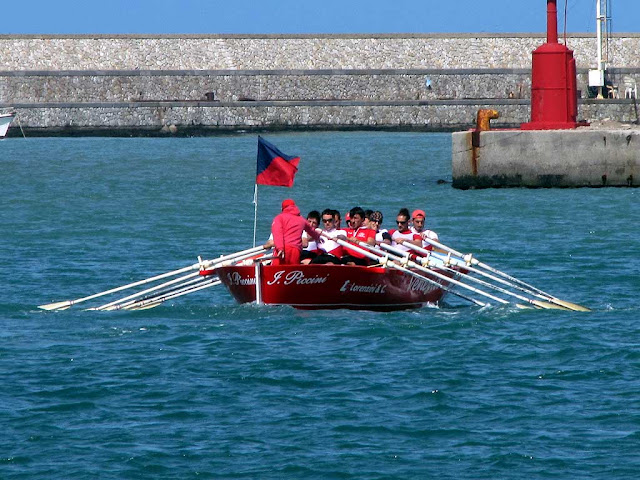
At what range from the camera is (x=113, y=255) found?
2483cm

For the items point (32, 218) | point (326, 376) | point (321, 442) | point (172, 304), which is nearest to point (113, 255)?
point (172, 304)

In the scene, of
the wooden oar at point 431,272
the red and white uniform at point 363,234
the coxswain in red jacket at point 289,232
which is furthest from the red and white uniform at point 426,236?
the coxswain in red jacket at point 289,232

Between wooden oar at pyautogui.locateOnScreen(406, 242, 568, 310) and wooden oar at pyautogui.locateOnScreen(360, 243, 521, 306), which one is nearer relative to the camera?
wooden oar at pyautogui.locateOnScreen(360, 243, 521, 306)

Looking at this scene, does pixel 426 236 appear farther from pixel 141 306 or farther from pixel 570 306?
pixel 141 306

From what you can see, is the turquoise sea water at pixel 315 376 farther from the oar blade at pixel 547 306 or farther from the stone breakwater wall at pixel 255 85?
the stone breakwater wall at pixel 255 85

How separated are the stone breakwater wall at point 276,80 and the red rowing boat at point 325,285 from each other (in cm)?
5185

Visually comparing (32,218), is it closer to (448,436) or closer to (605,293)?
(605,293)

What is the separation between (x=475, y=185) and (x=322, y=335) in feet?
65.6

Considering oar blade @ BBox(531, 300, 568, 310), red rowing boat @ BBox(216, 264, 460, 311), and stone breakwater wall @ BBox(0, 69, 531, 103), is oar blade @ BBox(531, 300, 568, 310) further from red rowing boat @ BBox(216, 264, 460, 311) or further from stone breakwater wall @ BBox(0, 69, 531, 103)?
stone breakwater wall @ BBox(0, 69, 531, 103)

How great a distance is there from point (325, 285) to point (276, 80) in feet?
192

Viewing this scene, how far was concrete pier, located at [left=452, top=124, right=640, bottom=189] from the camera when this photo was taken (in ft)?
110

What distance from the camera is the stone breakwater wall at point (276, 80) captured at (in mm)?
72688

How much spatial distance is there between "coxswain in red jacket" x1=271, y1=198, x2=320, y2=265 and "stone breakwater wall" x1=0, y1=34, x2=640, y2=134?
52.5 m

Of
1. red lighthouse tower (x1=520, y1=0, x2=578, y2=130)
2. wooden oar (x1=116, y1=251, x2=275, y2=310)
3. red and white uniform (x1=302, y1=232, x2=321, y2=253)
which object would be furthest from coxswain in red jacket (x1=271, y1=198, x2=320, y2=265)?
red lighthouse tower (x1=520, y1=0, x2=578, y2=130)
